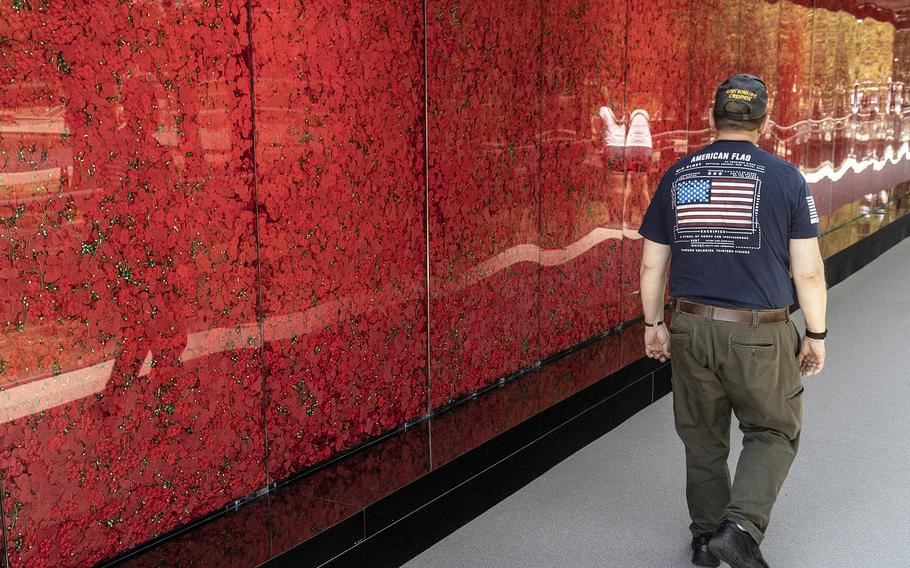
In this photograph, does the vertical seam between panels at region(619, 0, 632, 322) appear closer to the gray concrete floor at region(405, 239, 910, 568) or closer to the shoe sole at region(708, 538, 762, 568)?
the gray concrete floor at region(405, 239, 910, 568)

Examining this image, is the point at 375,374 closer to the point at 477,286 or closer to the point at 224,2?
the point at 477,286

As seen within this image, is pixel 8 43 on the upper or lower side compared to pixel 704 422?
upper

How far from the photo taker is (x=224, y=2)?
3164 mm

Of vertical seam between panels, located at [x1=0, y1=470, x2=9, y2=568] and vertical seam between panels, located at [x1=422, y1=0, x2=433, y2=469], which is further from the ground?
vertical seam between panels, located at [x1=422, y1=0, x2=433, y2=469]

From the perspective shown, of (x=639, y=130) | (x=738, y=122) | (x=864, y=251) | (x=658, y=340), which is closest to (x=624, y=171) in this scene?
(x=639, y=130)

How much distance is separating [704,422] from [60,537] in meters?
2.05

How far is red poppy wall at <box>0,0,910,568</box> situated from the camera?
8.89 ft

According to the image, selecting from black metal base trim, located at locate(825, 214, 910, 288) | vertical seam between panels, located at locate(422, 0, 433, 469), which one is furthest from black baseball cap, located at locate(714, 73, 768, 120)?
black metal base trim, located at locate(825, 214, 910, 288)

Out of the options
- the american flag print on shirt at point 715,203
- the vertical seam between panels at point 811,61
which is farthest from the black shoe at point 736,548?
the vertical seam between panels at point 811,61

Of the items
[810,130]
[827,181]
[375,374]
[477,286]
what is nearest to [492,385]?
[477,286]

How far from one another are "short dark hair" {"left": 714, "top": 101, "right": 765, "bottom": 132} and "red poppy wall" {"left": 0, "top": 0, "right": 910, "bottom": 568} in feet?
4.49

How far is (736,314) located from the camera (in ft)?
10.4

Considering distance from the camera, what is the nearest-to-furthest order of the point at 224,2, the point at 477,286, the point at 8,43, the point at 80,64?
the point at 8,43, the point at 80,64, the point at 224,2, the point at 477,286

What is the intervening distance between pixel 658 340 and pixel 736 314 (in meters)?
0.37
